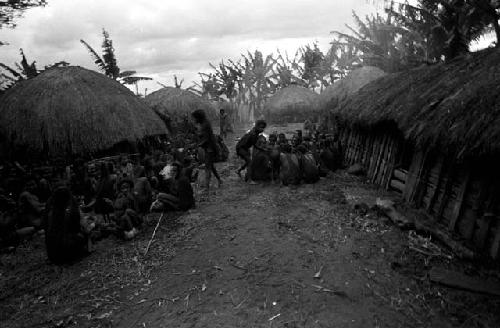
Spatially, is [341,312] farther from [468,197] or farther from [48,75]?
[48,75]

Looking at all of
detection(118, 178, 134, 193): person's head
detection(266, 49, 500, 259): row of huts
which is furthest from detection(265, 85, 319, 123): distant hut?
detection(118, 178, 134, 193): person's head

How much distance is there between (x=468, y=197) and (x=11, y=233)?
8305mm

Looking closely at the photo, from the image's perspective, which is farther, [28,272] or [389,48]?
[389,48]

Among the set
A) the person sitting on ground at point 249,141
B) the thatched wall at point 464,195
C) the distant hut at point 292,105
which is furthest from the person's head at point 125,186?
the distant hut at point 292,105

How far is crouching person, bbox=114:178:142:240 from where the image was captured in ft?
20.5

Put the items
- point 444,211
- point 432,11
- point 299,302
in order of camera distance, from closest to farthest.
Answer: point 299,302
point 444,211
point 432,11

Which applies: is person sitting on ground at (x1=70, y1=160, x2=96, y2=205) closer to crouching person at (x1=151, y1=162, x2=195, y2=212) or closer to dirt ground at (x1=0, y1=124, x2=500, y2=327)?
dirt ground at (x1=0, y1=124, x2=500, y2=327)

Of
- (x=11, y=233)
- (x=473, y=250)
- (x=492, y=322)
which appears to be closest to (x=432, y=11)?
(x=473, y=250)

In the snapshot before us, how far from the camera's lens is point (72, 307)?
428cm

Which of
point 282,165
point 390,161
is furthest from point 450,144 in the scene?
point 282,165

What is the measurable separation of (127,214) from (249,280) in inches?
118

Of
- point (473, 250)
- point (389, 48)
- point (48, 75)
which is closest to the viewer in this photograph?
point (473, 250)

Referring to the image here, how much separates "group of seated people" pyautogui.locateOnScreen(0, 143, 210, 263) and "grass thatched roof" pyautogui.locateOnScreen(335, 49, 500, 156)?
507 centimetres

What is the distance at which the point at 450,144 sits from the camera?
212 inches
